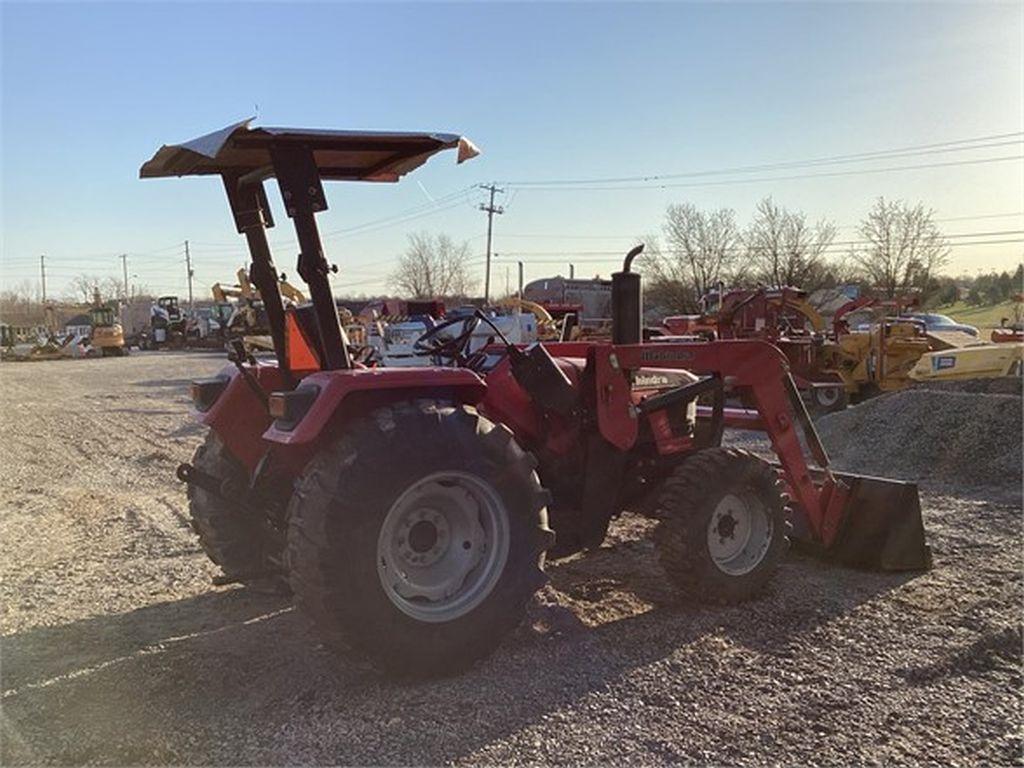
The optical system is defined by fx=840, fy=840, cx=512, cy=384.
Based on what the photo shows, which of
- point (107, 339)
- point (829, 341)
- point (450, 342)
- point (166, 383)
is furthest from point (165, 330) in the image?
point (450, 342)

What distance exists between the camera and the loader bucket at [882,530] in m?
5.43

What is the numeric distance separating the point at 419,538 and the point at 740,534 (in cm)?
214

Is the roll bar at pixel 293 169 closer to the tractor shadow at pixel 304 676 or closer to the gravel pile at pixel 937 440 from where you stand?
the tractor shadow at pixel 304 676

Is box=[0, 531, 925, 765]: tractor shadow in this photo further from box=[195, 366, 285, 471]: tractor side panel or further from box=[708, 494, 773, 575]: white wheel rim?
box=[195, 366, 285, 471]: tractor side panel

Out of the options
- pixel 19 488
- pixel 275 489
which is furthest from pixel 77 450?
pixel 275 489

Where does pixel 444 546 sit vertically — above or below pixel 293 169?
below

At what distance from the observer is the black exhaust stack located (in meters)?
4.73

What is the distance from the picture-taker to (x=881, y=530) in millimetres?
5449

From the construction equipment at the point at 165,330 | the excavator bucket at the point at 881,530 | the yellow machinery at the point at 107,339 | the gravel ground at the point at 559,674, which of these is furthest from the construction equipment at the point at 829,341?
the construction equipment at the point at 165,330

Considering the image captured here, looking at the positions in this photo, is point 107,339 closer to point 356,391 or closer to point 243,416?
point 243,416

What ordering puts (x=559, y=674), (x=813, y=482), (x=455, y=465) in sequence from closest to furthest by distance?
(x=455, y=465) < (x=559, y=674) < (x=813, y=482)

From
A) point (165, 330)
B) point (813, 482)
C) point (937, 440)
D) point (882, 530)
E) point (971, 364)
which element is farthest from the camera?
point (165, 330)

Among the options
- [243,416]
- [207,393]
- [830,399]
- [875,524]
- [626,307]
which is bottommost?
[830,399]

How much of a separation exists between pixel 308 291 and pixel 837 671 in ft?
9.97
